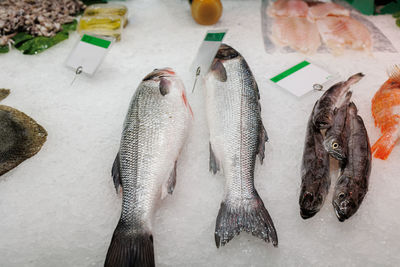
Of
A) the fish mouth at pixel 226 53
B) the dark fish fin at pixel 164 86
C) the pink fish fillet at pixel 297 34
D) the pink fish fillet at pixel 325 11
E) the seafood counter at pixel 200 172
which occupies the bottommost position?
the seafood counter at pixel 200 172

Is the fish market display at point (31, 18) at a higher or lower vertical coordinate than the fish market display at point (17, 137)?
higher

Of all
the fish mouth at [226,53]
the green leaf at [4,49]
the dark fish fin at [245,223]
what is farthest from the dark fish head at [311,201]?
the green leaf at [4,49]

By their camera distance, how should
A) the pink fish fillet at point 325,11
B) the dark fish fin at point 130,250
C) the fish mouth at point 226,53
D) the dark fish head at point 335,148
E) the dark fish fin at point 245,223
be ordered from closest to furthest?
the dark fish fin at point 130,250 < the dark fish fin at point 245,223 < the dark fish head at point 335,148 < the fish mouth at point 226,53 < the pink fish fillet at point 325,11

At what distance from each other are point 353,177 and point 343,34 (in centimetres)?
155

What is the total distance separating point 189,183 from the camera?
1.53 meters

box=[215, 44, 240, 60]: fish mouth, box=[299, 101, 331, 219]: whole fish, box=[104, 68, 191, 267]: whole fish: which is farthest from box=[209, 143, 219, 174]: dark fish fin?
box=[215, 44, 240, 60]: fish mouth

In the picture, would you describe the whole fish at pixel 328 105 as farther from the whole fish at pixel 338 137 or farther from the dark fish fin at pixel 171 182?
the dark fish fin at pixel 171 182

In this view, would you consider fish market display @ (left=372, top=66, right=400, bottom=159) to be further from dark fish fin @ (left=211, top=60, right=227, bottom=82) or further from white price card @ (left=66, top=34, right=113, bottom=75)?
white price card @ (left=66, top=34, right=113, bottom=75)

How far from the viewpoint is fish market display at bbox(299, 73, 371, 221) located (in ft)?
4.09

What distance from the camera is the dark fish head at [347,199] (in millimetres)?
1236

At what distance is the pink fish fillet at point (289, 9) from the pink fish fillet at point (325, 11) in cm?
6

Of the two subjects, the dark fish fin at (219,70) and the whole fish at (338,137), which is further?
the dark fish fin at (219,70)

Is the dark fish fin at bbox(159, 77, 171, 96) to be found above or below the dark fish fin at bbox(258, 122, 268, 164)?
above

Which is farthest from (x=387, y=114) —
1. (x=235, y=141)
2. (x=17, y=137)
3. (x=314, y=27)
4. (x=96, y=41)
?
(x=17, y=137)
